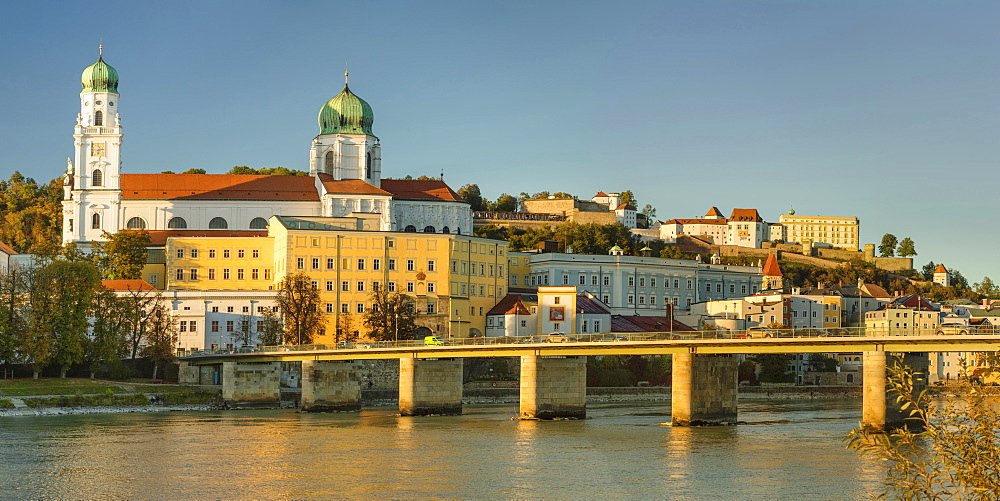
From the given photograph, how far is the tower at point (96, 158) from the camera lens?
404 ft

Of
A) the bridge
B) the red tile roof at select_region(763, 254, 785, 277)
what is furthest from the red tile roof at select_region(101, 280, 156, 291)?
the red tile roof at select_region(763, 254, 785, 277)

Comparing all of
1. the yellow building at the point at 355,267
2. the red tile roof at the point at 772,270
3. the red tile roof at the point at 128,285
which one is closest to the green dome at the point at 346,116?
the yellow building at the point at 355,267

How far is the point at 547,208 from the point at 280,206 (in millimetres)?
75502

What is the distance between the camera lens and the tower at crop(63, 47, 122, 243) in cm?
12300

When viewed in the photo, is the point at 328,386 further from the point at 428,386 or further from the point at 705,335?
the point at 705,335

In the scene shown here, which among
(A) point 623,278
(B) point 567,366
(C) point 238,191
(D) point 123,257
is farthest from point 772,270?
(B) point 567,366

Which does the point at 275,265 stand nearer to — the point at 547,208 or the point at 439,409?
the point at 439,409

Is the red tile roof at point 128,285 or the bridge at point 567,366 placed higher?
the red tile roof at point 128,285

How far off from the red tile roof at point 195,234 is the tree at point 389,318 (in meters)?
23.1

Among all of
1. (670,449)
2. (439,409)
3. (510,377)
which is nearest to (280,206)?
(510,377)

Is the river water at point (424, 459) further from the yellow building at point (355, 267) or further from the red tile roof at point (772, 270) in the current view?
the red tile roof at point (772, 270)

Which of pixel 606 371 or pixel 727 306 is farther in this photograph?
pixel 727 306

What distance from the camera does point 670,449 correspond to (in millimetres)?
52594

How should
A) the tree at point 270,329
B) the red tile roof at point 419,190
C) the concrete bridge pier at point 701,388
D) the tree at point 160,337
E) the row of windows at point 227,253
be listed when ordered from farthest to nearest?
1. the red tile roof at point 419,190
2. the row of windows at point 227,253
3. the tree at point 270,329
4. the tree at point 160,337
5. the concrete bridge pier at point 701,388
